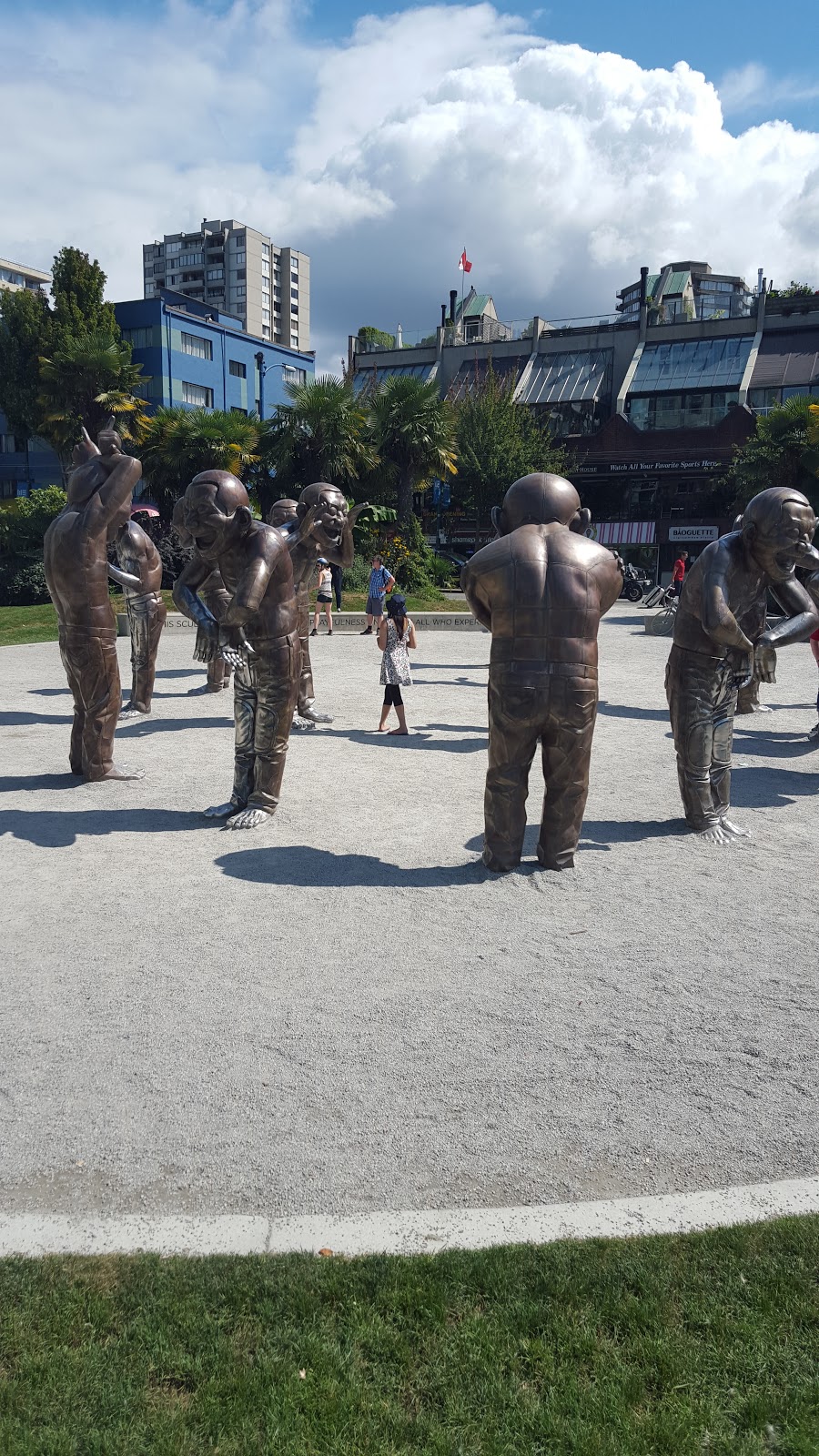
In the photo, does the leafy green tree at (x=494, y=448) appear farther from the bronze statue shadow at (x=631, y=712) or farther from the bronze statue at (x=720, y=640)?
the bronze statue at (x=720, y=640)

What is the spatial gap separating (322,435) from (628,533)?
652 inches

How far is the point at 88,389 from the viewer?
33.4 m

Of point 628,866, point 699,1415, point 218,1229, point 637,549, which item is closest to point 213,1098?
point 218,1229

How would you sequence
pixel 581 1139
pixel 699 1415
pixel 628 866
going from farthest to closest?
pixel 628 866 < pixel 581 1139 < pixel 699 1415

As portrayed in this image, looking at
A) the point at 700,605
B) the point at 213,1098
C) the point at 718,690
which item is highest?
the point at 700,605

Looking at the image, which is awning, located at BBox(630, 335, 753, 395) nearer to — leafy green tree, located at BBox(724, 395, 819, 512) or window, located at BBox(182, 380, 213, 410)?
leafy green tree, located at BBox(724, 395, 819, 512)

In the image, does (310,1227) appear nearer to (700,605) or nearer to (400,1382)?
(400,1382)

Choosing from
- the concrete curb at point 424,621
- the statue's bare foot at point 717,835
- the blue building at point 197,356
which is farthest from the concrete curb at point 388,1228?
the blue building at point 197,356

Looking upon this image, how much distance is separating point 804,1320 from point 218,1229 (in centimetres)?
158

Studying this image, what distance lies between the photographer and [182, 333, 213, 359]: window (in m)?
43.6

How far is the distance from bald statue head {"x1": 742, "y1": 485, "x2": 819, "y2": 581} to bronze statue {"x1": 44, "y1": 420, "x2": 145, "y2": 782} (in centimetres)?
442

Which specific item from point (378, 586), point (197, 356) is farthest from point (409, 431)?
point (197, 356)

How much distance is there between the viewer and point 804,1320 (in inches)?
100

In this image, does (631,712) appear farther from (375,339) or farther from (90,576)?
(375,339)
